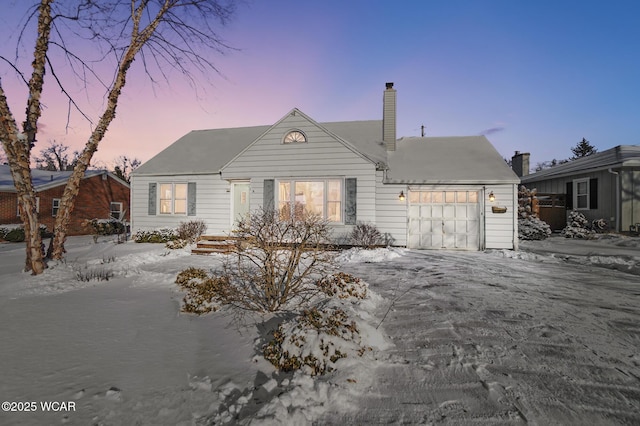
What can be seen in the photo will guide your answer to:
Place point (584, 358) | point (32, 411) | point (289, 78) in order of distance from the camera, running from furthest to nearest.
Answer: point (289, 78), point (584, 358), point (32, 411)

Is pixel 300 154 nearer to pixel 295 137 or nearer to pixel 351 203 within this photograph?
pixel 295 137

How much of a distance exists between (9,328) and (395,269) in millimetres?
7328

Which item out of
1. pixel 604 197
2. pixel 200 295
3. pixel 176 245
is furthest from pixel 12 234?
pixel 604 197

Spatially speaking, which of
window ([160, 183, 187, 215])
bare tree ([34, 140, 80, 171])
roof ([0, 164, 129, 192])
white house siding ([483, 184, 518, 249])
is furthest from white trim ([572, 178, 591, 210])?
bare tree ([34, 140, 80, 171])

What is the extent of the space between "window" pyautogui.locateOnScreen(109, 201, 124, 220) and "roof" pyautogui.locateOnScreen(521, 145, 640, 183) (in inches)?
1225

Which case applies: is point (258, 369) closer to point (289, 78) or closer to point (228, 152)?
point (289, 78)

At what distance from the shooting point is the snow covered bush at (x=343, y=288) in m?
4.79

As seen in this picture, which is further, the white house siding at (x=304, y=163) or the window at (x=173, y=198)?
the window at (x=173, y=198)

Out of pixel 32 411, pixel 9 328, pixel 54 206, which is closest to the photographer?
pixel 32 411

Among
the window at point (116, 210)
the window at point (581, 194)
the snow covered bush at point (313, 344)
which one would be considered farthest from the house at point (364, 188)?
the window at point (116, 210)

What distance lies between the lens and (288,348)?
2.90 metres

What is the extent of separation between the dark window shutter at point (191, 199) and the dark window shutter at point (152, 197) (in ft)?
6.07

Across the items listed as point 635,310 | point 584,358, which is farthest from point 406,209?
point 584,358

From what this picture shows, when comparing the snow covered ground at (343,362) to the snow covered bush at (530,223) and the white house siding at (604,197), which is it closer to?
the snow covered bush at (530,223)
